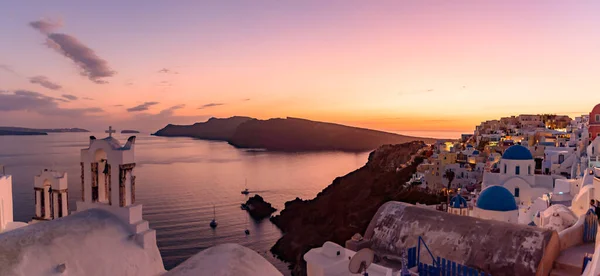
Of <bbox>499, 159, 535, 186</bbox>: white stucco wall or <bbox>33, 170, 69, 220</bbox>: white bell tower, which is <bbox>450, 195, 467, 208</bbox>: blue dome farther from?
<bbox>33, 170, 69, 220</bbox>: white bell tower

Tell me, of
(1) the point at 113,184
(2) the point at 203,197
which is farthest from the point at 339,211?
(1) the point at 113,184

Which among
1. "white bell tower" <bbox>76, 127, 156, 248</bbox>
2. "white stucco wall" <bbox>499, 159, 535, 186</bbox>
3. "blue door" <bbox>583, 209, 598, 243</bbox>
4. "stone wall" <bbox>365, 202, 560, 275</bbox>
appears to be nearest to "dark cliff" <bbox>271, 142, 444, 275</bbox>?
"white stucco wall" <bbox>499, 159, 535, 186</bbox>

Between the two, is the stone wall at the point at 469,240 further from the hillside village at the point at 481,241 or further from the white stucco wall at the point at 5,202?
the white stucco wall at the point at 5,202

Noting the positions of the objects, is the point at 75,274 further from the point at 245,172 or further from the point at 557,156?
the point at 245,172

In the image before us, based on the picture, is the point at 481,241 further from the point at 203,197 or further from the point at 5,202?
the point at 203,197

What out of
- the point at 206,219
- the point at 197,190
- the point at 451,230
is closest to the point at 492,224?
the point at 451,230
